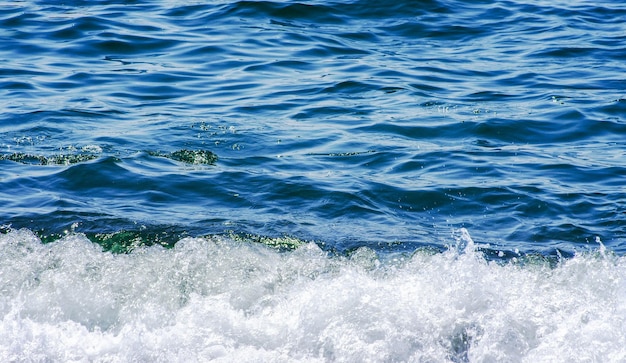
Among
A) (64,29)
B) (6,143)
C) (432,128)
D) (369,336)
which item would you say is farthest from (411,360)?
(64,29)

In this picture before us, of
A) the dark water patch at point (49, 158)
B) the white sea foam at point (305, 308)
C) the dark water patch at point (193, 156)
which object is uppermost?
the white sea foam at point (305, 308)

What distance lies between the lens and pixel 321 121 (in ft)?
27.0

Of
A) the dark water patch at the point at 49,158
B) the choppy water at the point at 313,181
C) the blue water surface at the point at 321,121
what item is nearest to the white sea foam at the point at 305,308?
the choppy water at the point at 313,181

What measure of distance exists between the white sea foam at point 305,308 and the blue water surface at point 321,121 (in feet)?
2.64

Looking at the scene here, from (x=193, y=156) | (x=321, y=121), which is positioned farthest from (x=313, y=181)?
(x=321, y=121)

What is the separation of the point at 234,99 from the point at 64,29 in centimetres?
348

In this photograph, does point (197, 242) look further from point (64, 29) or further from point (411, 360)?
point (64, 29)

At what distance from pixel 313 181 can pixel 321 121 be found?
4.91 feet

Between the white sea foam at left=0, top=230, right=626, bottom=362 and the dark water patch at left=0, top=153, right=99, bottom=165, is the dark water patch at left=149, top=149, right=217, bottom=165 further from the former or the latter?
the white sea foam at left=0, top=230, right=626, bottom=362

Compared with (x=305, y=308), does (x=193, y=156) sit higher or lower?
lower

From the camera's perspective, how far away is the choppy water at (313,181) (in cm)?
455

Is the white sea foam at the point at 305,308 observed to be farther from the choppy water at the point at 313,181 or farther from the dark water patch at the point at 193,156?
the dark water patch at the point at 193,156

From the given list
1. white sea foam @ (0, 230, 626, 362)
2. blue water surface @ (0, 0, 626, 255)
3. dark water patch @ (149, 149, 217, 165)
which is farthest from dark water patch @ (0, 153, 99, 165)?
white sea foam @ (0, 230, 626, 362)

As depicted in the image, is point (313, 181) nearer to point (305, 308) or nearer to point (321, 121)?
point (321, 121)
